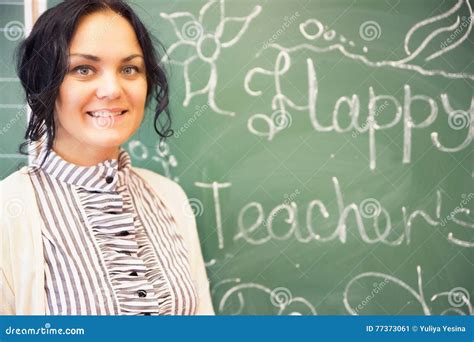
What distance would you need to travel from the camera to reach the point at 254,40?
1.57 metres

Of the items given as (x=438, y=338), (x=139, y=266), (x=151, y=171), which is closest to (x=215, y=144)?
(x=151, y=171)

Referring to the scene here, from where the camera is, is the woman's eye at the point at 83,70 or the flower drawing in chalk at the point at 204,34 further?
the flower drawing in chalk at the point at 204,34

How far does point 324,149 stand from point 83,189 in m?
0.65

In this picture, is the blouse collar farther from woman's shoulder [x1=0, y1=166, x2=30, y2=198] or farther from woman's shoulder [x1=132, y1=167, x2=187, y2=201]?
woman's shoulder [x1=132, y1=167, x2=187, y2=201]

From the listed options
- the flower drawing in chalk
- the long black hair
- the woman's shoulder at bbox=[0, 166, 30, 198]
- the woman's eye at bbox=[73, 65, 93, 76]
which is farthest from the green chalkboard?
the flower drawing in chalk

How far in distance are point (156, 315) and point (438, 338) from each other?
0.78 m

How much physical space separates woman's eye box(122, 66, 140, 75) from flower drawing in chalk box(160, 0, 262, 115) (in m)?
0.18

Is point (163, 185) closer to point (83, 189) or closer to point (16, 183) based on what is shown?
point (83, 189)

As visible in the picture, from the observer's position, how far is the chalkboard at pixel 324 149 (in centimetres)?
157

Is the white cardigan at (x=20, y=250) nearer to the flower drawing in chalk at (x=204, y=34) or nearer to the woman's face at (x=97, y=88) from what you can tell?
the woman's face at (x=97, y=88)

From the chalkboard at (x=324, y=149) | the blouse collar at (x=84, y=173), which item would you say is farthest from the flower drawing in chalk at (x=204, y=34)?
the blouse collar at (x=84, y=173)

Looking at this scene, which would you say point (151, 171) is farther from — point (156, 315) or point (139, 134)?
point (156, 315)

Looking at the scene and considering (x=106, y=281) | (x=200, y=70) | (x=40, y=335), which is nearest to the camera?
(x=106, y=281)

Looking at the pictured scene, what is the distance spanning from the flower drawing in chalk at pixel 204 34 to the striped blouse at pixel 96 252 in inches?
14.6
